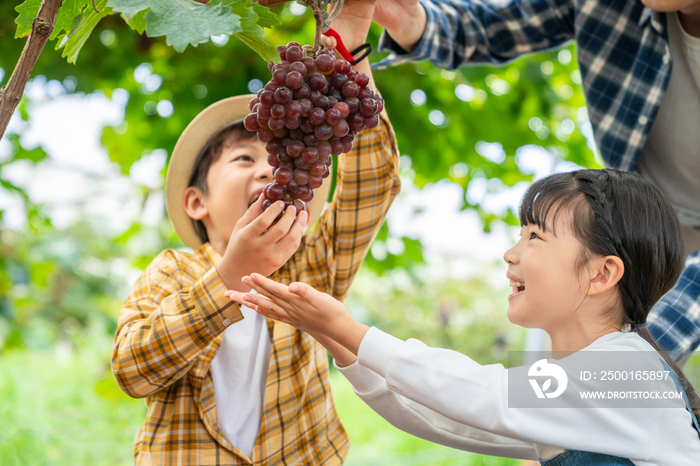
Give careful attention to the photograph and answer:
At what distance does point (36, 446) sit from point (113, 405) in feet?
2.23

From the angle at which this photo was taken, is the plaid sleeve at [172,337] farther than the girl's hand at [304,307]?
Yes

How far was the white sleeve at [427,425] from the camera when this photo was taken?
1.07m

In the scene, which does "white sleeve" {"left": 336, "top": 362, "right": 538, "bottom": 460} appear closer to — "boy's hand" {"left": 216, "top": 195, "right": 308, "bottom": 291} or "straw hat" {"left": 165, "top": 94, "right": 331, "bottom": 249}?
"boy's hand" {"left": 216, "top": 195, "right": 308, "bottom": 291}

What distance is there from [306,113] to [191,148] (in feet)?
2.28

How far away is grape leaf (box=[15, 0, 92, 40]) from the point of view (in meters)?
0.70

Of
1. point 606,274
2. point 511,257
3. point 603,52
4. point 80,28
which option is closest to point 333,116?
point 80,28

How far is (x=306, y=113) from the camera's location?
758 millimetres

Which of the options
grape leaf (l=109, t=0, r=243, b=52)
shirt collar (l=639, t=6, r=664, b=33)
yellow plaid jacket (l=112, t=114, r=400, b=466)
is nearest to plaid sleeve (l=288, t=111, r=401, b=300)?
yellow plaid jacket (l=112, t=114, r=400, b=466)

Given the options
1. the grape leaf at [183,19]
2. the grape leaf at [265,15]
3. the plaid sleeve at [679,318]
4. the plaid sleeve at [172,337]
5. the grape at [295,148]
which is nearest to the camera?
the grape leaf at [183,19]

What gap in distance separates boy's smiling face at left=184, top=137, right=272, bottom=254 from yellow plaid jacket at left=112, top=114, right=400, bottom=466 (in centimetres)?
7

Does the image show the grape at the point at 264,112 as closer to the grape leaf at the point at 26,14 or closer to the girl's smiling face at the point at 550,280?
the grape leaf at the point at 26,14

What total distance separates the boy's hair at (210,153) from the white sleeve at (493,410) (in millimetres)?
659

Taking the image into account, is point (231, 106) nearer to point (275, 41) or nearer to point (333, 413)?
point (333, 413)

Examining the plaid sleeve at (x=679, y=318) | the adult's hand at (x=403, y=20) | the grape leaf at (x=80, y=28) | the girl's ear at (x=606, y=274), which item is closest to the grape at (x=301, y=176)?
the grape leaf at (x=80, y=28)
